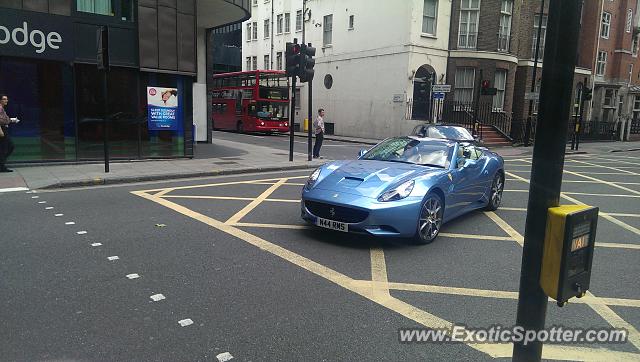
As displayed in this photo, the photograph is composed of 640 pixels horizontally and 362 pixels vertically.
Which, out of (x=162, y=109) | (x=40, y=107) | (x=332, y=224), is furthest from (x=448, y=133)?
(x=40, y=107)

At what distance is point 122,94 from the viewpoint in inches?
540

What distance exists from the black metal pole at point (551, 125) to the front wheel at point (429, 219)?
12.5 ft

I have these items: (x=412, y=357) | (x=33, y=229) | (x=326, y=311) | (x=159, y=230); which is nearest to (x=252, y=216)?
(x=159, y=230)

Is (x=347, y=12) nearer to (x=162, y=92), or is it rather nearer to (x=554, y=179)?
→ (x=162, y=92)

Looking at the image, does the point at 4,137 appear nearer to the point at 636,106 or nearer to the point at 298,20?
the point at 298,20

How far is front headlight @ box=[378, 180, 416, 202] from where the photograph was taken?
590 cm

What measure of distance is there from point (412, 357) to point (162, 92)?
12826 mm

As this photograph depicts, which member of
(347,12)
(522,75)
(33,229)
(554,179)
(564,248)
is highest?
(347,12)

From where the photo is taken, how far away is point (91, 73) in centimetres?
1323

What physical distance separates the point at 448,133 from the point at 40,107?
1241 centimetres

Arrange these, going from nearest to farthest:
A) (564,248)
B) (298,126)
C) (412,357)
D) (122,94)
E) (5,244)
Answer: (564,248) → (412,357) → (5,244) → (122,94) → (298,126)

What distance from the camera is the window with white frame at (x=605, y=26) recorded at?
38.8 metres

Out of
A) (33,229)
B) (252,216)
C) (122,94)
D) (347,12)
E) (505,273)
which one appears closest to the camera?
(505,273)

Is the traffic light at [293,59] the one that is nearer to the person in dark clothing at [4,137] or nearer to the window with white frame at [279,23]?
the person in dark clothing at [4,137]
